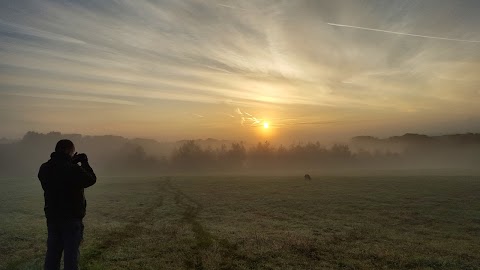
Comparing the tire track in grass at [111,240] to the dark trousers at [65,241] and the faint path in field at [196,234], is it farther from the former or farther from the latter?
the dark trousers at [65,241]

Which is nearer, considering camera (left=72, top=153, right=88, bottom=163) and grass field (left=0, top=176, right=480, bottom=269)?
camera (left=72, top=153, right=88, bottom=163)

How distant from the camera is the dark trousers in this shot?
34.2 feet

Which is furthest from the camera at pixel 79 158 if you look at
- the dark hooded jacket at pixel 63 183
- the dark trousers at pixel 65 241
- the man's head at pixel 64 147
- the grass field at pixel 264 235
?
the grass field at pixel 264 235

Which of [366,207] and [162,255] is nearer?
[162,255]

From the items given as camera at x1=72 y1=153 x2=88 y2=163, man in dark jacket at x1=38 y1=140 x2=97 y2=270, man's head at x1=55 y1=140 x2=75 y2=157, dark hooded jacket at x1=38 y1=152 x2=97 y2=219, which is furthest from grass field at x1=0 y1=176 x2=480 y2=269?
man's head at x1=55 y1=140 x2=75 y2=157

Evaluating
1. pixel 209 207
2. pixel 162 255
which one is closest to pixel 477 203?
pixel 209 207

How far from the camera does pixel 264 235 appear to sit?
23.8 meters

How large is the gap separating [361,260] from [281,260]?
4.20 meters

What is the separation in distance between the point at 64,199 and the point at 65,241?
1237 millimetres

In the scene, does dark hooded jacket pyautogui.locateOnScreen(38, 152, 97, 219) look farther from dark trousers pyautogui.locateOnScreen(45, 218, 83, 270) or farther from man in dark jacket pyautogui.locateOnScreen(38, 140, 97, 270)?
dark trousers pyautogui.locateOnScreen(45, 218, 83, 270)

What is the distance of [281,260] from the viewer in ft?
58.1

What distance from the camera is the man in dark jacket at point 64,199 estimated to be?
10195 millimetres

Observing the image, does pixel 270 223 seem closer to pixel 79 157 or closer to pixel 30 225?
pixel 30 225

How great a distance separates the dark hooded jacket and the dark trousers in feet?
0.75
